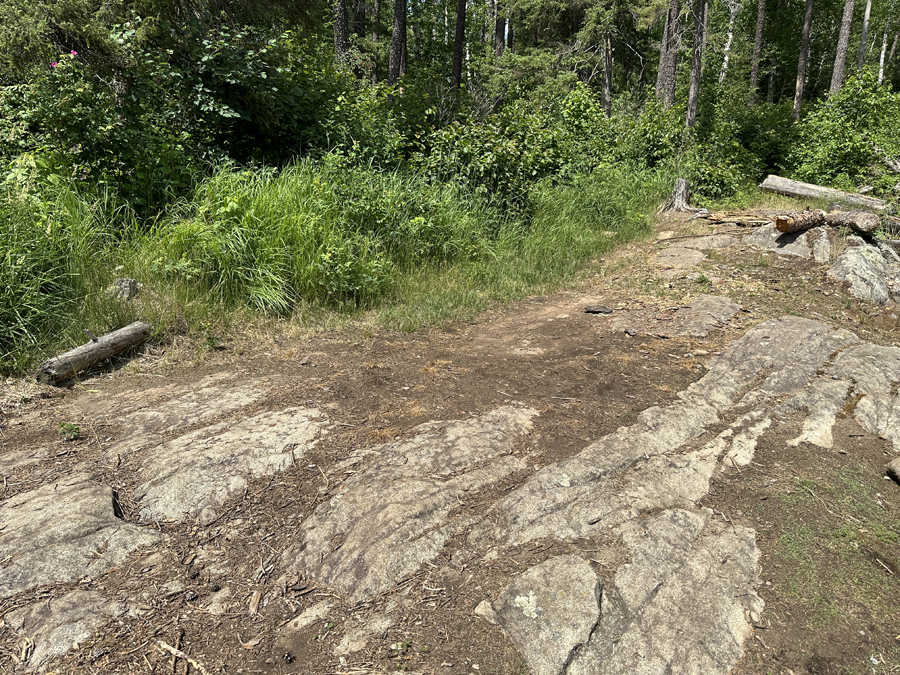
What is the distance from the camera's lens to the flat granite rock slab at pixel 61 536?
93.2 inches

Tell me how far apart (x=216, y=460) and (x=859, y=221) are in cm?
789

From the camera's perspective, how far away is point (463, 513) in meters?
2.77

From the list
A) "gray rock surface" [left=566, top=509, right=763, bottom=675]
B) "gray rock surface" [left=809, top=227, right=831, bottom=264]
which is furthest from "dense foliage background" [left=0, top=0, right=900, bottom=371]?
"gray rock surface" [left=566, top=509, right=763, bottom=675]

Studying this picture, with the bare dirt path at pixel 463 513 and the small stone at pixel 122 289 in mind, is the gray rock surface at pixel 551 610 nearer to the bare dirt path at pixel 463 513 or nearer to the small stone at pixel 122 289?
the bare dirt path at pixel 463 513

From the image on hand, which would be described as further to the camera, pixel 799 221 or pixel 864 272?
pixel 799 221

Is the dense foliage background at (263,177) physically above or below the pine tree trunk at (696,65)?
below

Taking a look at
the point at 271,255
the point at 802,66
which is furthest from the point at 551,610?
the point at 802,66

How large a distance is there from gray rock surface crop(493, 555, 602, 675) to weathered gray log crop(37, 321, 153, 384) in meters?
3.70

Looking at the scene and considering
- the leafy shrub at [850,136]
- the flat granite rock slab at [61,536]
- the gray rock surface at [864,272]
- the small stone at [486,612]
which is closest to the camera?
the small stone at [486,612]

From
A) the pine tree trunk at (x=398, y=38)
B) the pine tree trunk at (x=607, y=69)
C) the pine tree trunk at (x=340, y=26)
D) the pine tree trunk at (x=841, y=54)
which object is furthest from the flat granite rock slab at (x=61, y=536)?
the pine tree trunk at (x=841, y=54)

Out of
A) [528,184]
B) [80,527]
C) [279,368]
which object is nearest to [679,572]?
[80,527]

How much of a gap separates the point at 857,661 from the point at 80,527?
3.30 m

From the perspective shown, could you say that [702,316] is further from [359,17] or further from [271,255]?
[359,17]

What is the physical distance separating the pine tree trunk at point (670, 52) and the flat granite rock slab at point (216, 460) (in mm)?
12588
